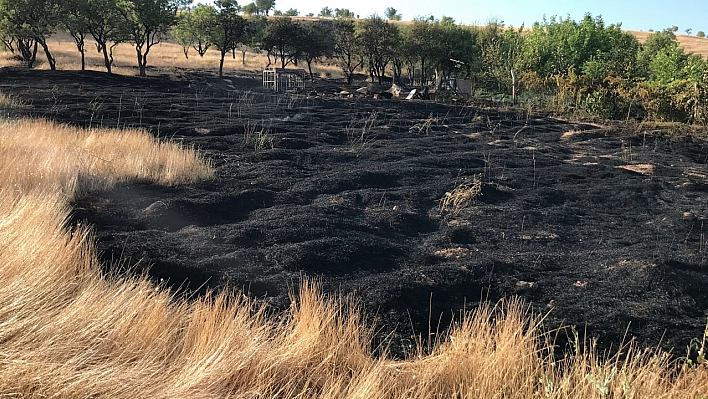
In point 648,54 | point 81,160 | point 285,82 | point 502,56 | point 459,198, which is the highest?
point 648,54

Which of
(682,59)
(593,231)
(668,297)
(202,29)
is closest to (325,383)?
(668,297)

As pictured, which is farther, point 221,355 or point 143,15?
point 143,15

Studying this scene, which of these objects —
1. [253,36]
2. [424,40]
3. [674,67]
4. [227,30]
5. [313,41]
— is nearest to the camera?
[674,67]

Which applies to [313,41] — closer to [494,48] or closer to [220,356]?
[494,48]

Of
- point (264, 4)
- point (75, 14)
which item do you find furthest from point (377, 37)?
point (264, 4)

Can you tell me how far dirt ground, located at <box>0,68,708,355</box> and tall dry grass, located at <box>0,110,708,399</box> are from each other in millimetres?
527

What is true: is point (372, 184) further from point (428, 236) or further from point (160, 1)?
point (160, 1)

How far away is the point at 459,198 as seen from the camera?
23.6ft

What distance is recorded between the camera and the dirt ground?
4.07m

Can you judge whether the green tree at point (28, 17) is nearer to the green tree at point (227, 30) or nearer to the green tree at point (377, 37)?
the green tree at point (227, 30)

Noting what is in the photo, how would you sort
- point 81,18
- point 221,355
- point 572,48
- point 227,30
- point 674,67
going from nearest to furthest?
point 221,355 → point 674,67 → point 572,48 → point 81,18 → point 227,30

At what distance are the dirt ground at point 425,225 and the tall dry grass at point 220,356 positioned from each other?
1.73 feet

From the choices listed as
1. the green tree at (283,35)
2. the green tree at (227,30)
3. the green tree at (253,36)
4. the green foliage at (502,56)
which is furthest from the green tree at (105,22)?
the green foliage at (502,56)

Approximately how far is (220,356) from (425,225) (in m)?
3.98
